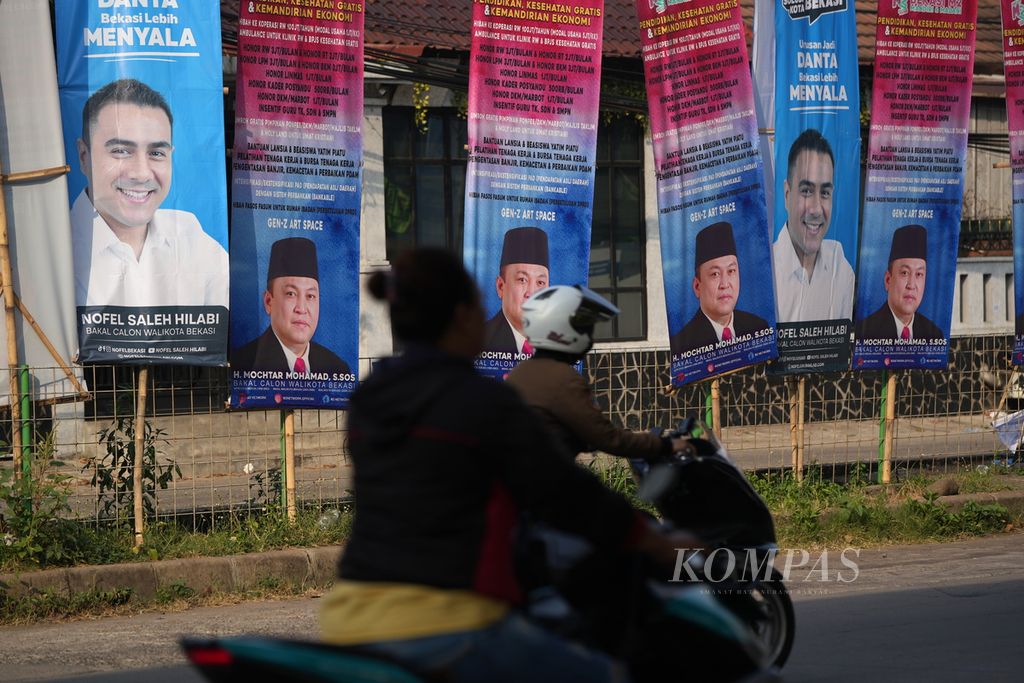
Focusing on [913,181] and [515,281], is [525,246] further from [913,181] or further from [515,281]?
[913,181]

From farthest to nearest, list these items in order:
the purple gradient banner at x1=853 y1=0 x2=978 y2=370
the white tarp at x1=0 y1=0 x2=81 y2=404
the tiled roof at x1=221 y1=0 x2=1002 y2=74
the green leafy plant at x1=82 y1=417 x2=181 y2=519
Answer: the tiled roof at x1=221 y1=0 x2=1002 y2=74
the purple gradient banner at x1=853 y1=0 x2=978 y2=370
the green leafy plant at x1=82 y1=417 x2=181 y2=519
the white tarp at x1=0 y1=0 x2=81 y2=404

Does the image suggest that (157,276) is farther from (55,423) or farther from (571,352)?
(571,352)

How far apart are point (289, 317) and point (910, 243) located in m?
5.42

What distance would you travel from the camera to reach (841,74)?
1121 cm

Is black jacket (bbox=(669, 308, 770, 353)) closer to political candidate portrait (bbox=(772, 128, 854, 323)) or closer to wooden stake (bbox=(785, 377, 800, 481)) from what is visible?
political candidate portrait (bbox=(772, 128, 854, 323))

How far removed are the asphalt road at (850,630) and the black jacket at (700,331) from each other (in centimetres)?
194

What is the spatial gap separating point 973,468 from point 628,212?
6682 mm

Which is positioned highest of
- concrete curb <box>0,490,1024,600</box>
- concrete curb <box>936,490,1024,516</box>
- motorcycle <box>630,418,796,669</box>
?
motorcycle <box>630,418,796,669</box>

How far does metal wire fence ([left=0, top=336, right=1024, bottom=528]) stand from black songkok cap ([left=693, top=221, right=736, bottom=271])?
1.05 m

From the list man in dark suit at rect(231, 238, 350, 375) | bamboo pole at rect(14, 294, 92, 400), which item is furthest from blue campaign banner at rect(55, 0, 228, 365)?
man in dark suit at rect(231, 238, 350, 375)

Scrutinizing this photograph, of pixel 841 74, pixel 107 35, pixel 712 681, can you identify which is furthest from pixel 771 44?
pixel 712 681

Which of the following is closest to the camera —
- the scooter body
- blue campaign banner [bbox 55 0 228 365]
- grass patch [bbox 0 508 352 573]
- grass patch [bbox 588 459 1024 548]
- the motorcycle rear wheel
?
the scooter body

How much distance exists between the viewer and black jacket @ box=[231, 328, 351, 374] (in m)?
9.49

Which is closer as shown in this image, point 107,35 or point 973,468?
point 107,35
